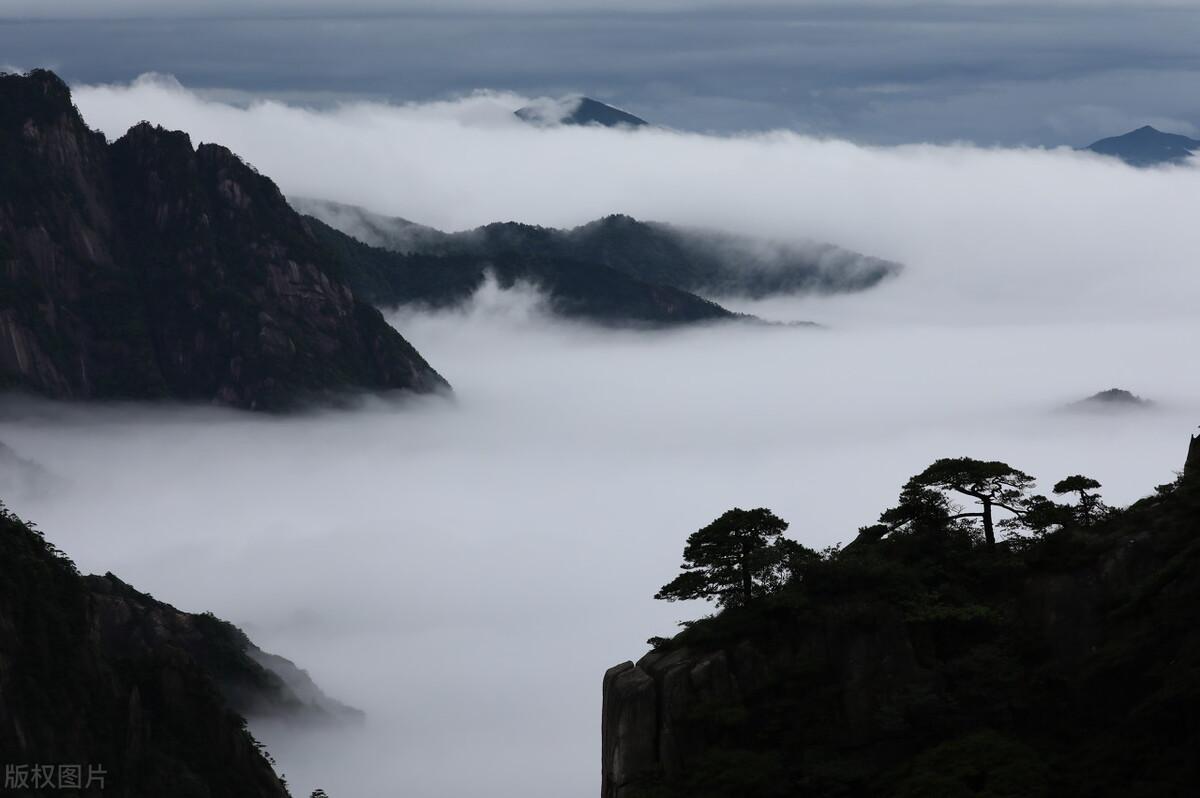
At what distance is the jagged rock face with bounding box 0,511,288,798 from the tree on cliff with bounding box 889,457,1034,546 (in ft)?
344

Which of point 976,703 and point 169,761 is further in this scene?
point 169,761

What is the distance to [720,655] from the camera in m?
87.1

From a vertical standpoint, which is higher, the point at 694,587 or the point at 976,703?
the point at 694,587

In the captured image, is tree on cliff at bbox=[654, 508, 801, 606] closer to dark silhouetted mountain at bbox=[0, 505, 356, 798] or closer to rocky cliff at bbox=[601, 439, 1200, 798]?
rocky cliff at bbox=[601, 439, 1200, 798]

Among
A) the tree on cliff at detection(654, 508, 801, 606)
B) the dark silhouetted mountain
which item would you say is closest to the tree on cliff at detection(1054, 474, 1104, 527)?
the tree on cliff at detection(654, 508, 801, 606)

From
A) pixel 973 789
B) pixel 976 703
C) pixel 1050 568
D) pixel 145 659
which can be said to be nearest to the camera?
pixel 973 789

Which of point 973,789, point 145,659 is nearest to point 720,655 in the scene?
point 973,789

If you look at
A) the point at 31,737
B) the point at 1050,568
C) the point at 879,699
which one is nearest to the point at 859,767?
the point at 879,699

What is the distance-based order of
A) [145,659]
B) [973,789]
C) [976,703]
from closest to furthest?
[973,789] → [976,703] → [145,659]

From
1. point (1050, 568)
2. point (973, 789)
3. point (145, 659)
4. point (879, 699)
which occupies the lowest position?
→ point (973, 789)

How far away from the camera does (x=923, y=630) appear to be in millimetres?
86188

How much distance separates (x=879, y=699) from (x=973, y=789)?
894cm

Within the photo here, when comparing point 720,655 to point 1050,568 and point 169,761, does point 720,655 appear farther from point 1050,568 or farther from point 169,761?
point 169,761

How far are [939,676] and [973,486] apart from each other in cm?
1352
